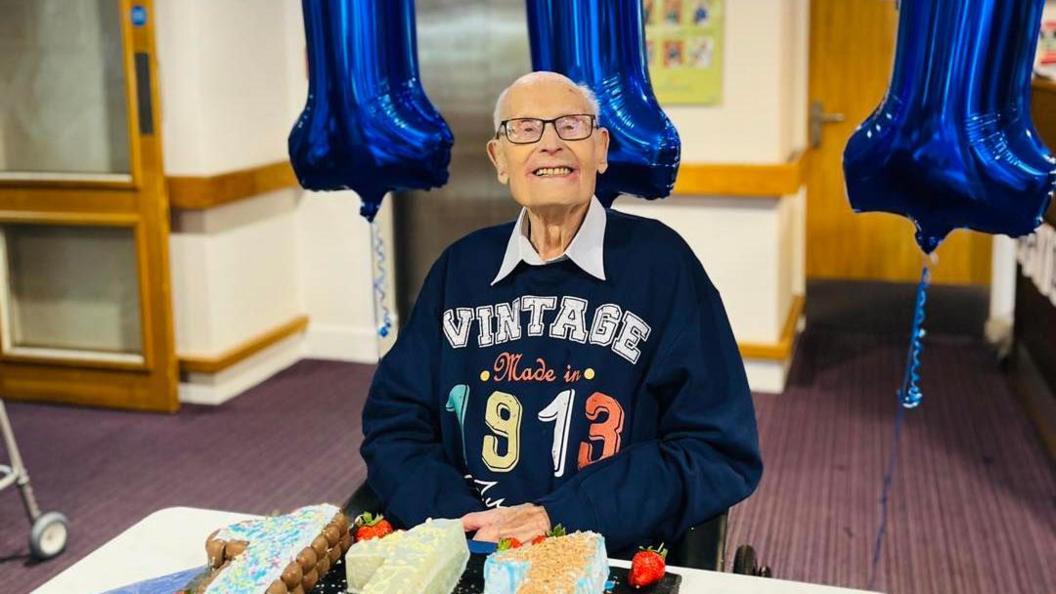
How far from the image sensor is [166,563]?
1357 mm

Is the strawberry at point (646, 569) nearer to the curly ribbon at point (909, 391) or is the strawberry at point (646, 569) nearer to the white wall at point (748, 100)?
the curly ribbon at point (909, 391)

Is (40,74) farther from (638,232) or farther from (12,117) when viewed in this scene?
(638,232)

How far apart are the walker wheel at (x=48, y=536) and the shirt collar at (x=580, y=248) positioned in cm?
189

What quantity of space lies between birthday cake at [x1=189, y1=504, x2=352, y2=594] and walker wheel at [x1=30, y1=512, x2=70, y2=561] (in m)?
1.88

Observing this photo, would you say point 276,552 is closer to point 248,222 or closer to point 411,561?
point 411,561

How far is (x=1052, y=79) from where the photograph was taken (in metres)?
3.70

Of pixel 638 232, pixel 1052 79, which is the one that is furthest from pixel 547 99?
pixel 1052 79

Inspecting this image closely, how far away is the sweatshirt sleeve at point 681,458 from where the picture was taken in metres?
1.52

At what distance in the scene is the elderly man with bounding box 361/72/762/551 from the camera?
60.4 inches

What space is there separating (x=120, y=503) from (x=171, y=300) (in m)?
1.13

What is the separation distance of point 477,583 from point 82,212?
11.5 feet

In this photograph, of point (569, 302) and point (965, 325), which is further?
point (965, 325)

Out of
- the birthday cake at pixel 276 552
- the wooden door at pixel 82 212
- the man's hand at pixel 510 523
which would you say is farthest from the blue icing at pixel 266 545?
the wooden door at pixel 82 212

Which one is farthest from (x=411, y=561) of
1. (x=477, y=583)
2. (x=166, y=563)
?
(x=166, y=563)
